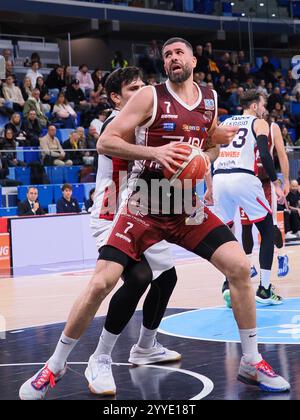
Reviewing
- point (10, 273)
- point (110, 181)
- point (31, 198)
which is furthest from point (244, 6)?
point (110, 181)

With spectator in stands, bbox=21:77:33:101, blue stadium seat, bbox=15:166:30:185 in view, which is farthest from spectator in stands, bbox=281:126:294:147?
blue stadium seat, bbox=15:166:30:185

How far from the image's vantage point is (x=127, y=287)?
16.4 feet

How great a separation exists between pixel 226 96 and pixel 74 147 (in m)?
8.01

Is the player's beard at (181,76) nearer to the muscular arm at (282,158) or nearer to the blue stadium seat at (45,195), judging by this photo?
the muscular arm at (282,158)

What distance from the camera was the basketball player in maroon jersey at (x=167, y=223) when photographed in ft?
15.4

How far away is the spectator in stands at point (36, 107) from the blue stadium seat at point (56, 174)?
5.72 feet

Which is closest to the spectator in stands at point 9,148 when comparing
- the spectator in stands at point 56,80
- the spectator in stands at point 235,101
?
the spectator in stands at point 56,80

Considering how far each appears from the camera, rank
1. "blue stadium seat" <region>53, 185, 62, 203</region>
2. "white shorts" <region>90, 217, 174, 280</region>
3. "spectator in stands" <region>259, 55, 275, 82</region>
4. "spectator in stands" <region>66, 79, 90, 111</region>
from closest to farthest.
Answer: "white shorts" <region>90, 217, 174, 280</region> < "blue stadium seat" <region>53, 185, 62, 203</region> < "spectator in stands" <region>66, 79, 90, 111</region> < "spectator in stands" <region>259, 55, 275, 82</region>

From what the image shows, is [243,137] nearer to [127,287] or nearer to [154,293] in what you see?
[154,293]

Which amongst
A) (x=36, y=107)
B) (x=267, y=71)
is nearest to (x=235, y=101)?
(x=267, y=71)

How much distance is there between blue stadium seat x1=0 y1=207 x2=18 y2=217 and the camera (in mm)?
15359

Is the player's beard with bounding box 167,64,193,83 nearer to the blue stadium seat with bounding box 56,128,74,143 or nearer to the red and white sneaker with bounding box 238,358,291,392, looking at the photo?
the red and white sneaker with bounding box 238,358,291,392

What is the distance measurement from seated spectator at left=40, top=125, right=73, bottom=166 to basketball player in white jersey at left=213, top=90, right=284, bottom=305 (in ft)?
29.3

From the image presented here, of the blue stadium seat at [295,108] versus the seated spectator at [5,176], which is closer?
the seated spectator at [5,176]
